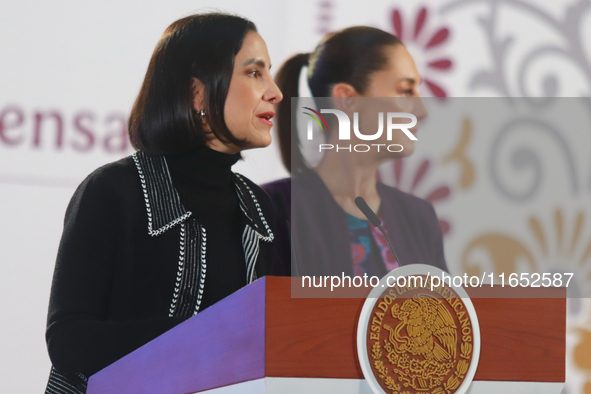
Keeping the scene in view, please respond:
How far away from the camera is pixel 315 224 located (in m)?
1.85

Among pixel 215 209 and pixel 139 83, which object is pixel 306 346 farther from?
pixel 139 83

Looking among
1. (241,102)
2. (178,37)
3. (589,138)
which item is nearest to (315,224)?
(241,102)

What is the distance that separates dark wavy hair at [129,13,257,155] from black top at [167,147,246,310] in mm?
40

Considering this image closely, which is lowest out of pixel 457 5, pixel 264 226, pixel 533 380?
pixel 533 380

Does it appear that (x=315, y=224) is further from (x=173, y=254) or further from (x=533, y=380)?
(x=533, y=380)

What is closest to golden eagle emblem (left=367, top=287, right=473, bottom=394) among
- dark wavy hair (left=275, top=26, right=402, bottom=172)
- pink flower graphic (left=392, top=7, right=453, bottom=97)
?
dark wavy hair (left=275, top=26, right=402, bottom=172)

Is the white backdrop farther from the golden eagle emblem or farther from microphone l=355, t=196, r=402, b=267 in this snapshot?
the golden eagle emblem

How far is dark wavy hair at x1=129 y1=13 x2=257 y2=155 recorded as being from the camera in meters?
1.53

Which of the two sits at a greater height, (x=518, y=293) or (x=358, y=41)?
(x=358, y=41)

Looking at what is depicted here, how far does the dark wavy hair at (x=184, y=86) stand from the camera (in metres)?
1.53

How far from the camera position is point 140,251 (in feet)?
4.61

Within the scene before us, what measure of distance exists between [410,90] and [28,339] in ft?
3.92

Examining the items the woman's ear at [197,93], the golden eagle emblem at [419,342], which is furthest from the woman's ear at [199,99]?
the golden eagle emblem at [419,342]

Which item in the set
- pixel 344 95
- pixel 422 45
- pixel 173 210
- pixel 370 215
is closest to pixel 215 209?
pixel 173 210
